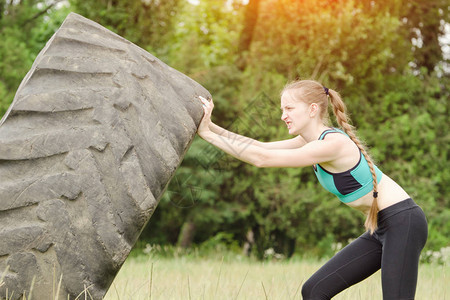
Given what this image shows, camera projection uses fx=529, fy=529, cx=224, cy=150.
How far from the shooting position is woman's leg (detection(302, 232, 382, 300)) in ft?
9.99

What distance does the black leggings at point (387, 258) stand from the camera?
109 inches

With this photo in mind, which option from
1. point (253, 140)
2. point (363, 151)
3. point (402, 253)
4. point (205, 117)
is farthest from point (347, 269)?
point (205, 117)

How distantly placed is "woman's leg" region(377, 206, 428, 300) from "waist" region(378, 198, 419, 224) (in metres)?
0.02

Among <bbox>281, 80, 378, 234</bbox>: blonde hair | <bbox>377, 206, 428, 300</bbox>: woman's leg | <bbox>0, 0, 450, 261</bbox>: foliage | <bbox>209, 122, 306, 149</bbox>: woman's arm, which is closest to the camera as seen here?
<bbox>377, 206, 428, 300</bbox>: woman's leg

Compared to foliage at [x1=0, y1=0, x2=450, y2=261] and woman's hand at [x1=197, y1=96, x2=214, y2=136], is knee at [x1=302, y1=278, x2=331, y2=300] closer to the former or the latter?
woman's hand at [x1=197, y1=96, x2=214, y2=136]

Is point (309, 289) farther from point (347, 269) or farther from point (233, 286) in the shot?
point (233, 286)

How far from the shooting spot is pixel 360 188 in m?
2.91

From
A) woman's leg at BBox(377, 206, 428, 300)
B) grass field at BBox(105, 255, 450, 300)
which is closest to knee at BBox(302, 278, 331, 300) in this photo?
grass field at BBox(105, 255, 450, 300)

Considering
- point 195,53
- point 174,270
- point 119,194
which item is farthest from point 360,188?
point 195,53

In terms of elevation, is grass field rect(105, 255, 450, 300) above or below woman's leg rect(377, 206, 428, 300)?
below

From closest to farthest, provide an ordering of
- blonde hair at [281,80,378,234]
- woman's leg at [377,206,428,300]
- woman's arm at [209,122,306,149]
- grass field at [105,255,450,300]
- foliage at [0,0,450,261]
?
woman's leg at [377,206,428,300], blonde hair at [281,80,378,234], woman's arm at [209,122,306,149], grass field at [105,255,450,300], foliage at [0,0,450,261]

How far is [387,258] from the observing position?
280cm

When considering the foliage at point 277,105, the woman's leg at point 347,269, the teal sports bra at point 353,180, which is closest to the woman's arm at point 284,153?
the teal sports bra at point 353,180

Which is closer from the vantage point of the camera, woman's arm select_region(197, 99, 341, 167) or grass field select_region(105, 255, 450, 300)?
woman's arm select_region(197, 99, 341, 167)
